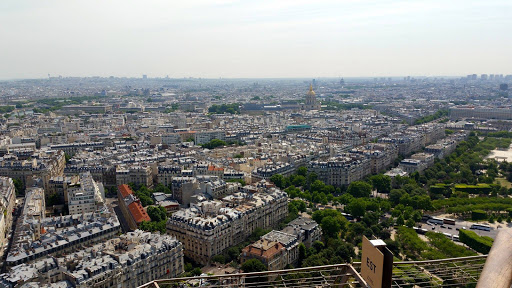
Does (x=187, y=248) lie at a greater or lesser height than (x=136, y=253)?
lesser

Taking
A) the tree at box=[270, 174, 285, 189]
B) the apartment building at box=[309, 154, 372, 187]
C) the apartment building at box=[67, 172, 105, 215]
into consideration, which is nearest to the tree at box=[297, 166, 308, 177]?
the apartment building at box=[309, 154, 372, 187]

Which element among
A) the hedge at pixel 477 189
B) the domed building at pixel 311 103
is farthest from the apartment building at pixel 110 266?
the domed building at pixel 311 103

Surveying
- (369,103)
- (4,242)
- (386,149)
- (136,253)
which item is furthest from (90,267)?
(369,103)

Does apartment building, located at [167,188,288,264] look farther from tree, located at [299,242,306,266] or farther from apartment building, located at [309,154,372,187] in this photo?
apartment building, located at [309,154,372,187]

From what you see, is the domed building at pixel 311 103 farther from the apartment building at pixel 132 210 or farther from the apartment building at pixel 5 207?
the apartment building at pixel 5 207

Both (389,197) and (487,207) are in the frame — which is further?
(389,197)

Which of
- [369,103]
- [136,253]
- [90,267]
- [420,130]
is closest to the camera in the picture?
[90,267]

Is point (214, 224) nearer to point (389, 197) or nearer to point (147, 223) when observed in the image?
point (147, 223)
